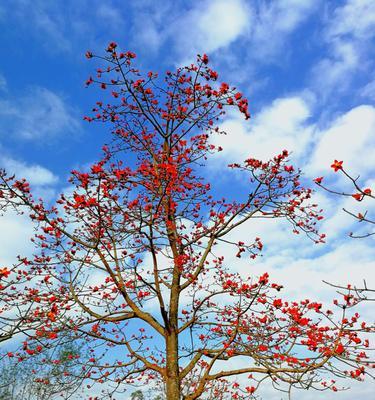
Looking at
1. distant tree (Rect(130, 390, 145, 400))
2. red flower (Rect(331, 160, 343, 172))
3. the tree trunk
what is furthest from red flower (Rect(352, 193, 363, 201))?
distant tree (Rect(130, 390, 145, 400))

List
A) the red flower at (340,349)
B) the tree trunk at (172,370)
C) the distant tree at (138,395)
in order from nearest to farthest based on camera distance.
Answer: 1. the red flower at (340,349)
2. the tree trunk at (172,370)
3. the distant tree at (138,395)

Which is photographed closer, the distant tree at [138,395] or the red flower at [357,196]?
the red flower at [357,196]

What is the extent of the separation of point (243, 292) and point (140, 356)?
2650 mm

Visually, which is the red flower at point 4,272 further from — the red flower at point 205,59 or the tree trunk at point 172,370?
the red flower at point 205,59

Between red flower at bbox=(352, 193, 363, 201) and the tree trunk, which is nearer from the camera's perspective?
red flower at bbox=(352, 193, 363, 201)

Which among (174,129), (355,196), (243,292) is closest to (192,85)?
(174,129)

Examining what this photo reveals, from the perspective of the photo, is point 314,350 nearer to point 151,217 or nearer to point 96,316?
point 151,217

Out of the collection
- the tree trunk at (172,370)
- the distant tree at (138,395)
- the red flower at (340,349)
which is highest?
the distant tree at (138,395)

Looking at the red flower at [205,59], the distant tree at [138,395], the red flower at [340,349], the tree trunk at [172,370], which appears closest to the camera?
the red flower at [340,349]

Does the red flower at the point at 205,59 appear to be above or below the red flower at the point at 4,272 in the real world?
above

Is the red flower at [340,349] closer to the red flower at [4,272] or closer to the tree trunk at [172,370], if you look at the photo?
the tree trunk at [172,370]

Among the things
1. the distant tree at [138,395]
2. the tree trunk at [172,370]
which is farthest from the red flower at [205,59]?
the distant tree at [138,395]

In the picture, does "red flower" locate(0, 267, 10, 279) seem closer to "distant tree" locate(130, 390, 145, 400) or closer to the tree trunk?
the tree trunk

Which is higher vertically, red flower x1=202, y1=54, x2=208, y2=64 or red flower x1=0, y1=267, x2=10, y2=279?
red flower x1=202, y1=54, x2=208, y2=64
